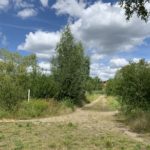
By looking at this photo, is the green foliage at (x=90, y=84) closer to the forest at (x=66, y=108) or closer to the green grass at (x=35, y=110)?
the forest at (x=66, y=108)

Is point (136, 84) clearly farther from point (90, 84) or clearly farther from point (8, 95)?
point (90, 84)

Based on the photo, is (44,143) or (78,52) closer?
(44,143)

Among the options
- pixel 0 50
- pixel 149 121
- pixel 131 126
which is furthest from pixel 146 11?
pixel 0 50

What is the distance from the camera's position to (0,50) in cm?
Result: 4784

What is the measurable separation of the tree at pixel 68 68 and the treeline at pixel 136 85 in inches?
510

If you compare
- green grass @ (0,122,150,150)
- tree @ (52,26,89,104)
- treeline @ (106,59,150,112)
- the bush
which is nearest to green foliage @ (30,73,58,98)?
tree @ (52,26,89,104)

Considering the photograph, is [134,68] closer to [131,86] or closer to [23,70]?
[131,86]

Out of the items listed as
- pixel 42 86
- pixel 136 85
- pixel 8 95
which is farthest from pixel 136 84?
pixel 42 86

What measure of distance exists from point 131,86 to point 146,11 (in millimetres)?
11440

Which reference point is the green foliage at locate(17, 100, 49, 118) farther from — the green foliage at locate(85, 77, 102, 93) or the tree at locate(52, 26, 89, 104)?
the green foliage at locate(85, 77, 102, 93)

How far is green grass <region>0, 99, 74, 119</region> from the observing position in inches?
942

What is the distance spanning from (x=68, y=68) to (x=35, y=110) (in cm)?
1186

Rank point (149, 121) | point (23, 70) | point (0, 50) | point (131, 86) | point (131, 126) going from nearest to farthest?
point (149, 121) < point (131, 126) < point (131, 86) < point (23, 70) < point (0, 50)

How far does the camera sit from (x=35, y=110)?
25703 millimetres
